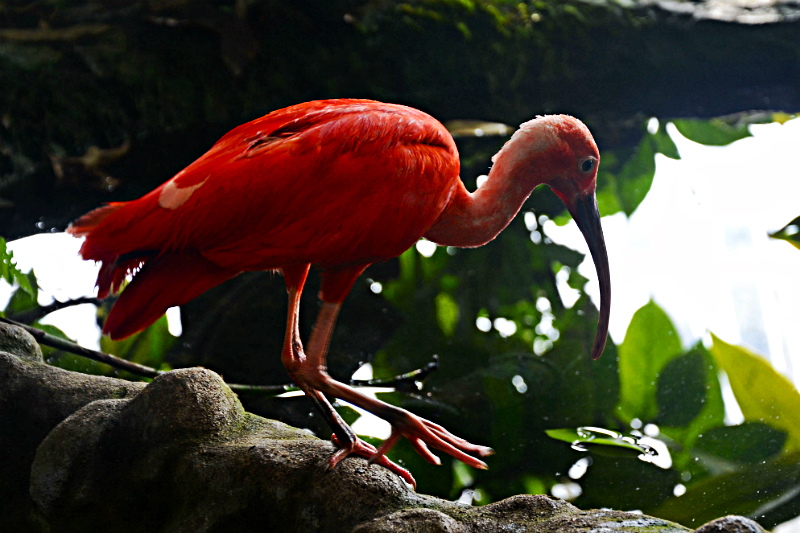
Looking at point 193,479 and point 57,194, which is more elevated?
point 57,194

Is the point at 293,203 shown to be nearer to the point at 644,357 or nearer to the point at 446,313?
the point at 446,313

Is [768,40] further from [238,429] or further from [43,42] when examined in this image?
[43,42]

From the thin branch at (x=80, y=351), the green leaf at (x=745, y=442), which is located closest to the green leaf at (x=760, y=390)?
the green leaf at (x=745, y=442)

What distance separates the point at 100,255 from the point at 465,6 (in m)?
1.60

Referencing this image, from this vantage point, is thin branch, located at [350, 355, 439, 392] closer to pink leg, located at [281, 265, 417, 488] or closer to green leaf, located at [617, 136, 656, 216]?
pink leg, located at [281, 265, 417, 488]

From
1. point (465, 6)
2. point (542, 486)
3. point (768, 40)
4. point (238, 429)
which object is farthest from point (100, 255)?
point (768, 40)

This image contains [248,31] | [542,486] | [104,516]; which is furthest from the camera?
[248,31]

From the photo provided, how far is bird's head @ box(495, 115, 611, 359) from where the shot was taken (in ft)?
3.98

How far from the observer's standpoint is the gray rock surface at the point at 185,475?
916 mm

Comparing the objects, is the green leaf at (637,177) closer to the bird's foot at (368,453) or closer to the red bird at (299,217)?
the red bird at (299,217)

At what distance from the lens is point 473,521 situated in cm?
90

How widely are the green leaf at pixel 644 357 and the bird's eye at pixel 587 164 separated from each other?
104cm

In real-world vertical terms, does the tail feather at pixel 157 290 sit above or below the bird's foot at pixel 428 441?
above

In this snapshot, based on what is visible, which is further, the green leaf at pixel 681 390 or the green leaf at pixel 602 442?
the green leaf at pixel 681 390
